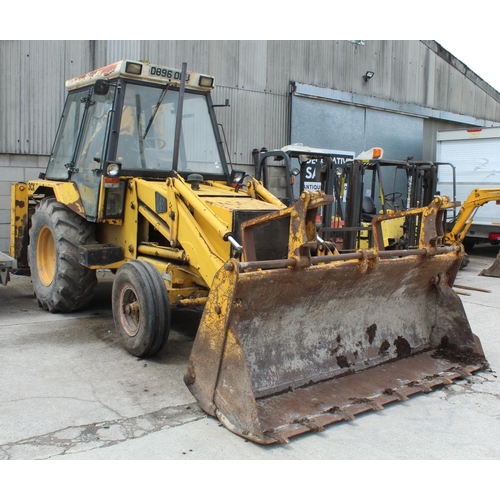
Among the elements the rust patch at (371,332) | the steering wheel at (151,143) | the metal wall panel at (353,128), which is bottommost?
the rust patch at (371,332)

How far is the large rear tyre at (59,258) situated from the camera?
21.5 feet

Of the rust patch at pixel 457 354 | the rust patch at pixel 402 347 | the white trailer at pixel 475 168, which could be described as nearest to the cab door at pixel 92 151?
the rust patch at pixel 402 347

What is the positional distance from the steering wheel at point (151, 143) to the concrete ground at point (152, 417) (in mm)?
2038

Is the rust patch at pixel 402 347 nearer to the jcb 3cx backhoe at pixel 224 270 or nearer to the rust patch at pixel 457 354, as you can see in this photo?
the jcb 3cx backhoe at pixel 224 270

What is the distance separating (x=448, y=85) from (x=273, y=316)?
646 inches

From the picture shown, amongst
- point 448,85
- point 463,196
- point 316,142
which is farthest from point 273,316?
point 448,85

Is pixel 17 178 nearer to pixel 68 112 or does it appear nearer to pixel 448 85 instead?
pixel 68 112

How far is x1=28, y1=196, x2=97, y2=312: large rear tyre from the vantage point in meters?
6.54

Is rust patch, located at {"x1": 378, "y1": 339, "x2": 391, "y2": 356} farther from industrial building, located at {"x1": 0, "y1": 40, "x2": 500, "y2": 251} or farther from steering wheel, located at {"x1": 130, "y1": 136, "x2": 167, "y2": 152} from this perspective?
steering wheel, located at {"x1": 130, "y1": 136, "x2": 167, "y2": 152}

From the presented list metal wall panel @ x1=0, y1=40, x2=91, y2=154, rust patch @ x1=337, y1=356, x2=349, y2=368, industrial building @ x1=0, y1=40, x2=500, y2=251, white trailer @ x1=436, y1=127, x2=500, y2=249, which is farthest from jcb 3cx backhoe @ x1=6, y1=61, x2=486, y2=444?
white trailer @ x1=436, y1=127, x2=500, y2=249

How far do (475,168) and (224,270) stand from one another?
12.3 m

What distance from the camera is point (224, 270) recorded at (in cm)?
411

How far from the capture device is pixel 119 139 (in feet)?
20.5

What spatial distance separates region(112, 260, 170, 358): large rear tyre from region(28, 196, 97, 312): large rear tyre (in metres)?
1.20
